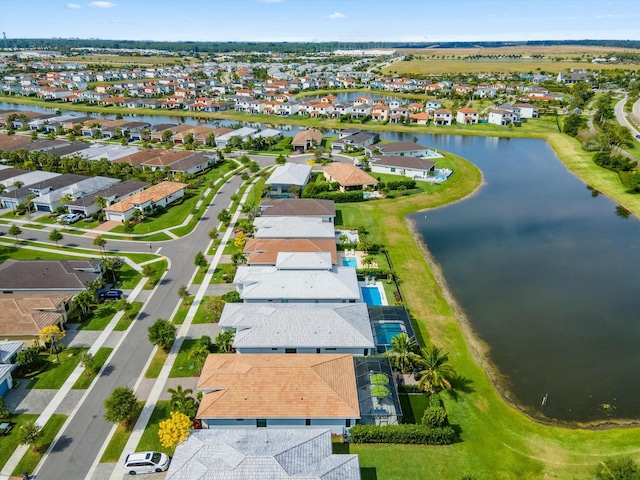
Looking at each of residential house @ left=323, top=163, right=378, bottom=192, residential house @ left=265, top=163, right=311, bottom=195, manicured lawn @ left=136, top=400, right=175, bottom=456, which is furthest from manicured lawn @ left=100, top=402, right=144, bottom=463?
residential house @ left=323, top=163, right=378, bottom=192

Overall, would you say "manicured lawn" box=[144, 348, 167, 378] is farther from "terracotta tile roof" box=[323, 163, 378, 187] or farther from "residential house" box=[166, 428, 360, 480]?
"terracotta tile roof" box=[323, 163, 378, 187]

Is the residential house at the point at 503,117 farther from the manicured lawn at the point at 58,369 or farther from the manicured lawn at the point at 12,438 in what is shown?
the manicured lawn at the point at 12,438

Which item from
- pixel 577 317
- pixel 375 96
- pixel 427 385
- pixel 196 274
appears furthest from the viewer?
pixel 375 96

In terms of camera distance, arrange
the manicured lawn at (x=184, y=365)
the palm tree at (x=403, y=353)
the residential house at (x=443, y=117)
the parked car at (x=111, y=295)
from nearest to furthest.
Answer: the palm tree at (x=403, y=353)
the manicured lawn at (x=184, y=365)
the parked car at (x=111, y=295)
the residential house at (x=443, y=117)

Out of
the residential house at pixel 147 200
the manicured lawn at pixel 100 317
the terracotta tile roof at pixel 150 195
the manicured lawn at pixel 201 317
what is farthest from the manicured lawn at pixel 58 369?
the terracotta tile roof at pixel 150 195

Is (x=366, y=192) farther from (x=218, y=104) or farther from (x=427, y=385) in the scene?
(x=218, y=104)

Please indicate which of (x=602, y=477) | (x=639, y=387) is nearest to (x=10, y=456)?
(x=602, y=477)

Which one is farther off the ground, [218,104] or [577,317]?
[218,104]
